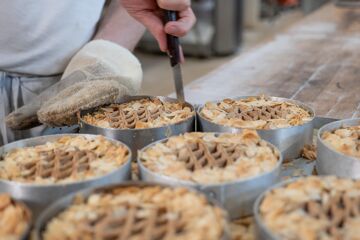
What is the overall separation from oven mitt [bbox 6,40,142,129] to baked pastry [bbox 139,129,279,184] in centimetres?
30

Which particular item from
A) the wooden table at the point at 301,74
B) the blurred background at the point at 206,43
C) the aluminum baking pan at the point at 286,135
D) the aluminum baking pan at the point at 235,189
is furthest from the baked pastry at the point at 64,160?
the blurred background at the point at 206,43

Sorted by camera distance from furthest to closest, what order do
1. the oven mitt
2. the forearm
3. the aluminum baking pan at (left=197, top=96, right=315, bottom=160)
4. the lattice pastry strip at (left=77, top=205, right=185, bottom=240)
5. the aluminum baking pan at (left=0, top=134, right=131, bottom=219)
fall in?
1. the forearm
2. the oven mitt
3. the aluminum baking pan at (left=197, top=96, right=315, bottom=160)
4. the aluminum baking pan at (left=0, top=134, right=131, bottom=219)
5. the lattice pastry strip at (left=77, top=205, right=185, bottom=240)

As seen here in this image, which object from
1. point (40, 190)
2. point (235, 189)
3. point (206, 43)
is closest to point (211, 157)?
point (235, 189)

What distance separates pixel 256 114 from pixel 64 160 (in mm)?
529

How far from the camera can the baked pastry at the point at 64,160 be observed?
1.00 metres

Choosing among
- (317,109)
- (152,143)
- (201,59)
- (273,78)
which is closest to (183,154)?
(152,143)

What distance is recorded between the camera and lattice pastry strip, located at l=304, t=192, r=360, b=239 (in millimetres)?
832

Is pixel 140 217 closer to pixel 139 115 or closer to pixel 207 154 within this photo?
pixel 207 154

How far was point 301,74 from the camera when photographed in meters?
2.17

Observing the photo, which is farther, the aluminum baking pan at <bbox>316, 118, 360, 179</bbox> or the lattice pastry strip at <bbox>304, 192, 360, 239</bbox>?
the aluminum baking pan at <bbox>316, 118, 360, 179</bbox>

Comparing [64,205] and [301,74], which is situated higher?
[64,205]

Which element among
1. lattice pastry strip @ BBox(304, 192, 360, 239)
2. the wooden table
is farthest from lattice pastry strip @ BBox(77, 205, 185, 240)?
the wooden table

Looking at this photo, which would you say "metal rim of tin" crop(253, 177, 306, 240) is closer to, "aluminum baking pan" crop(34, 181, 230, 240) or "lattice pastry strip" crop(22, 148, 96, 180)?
"aluminum baking pan" crop(34, 181, 230, 240)

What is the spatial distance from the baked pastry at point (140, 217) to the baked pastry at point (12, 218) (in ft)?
0.14
